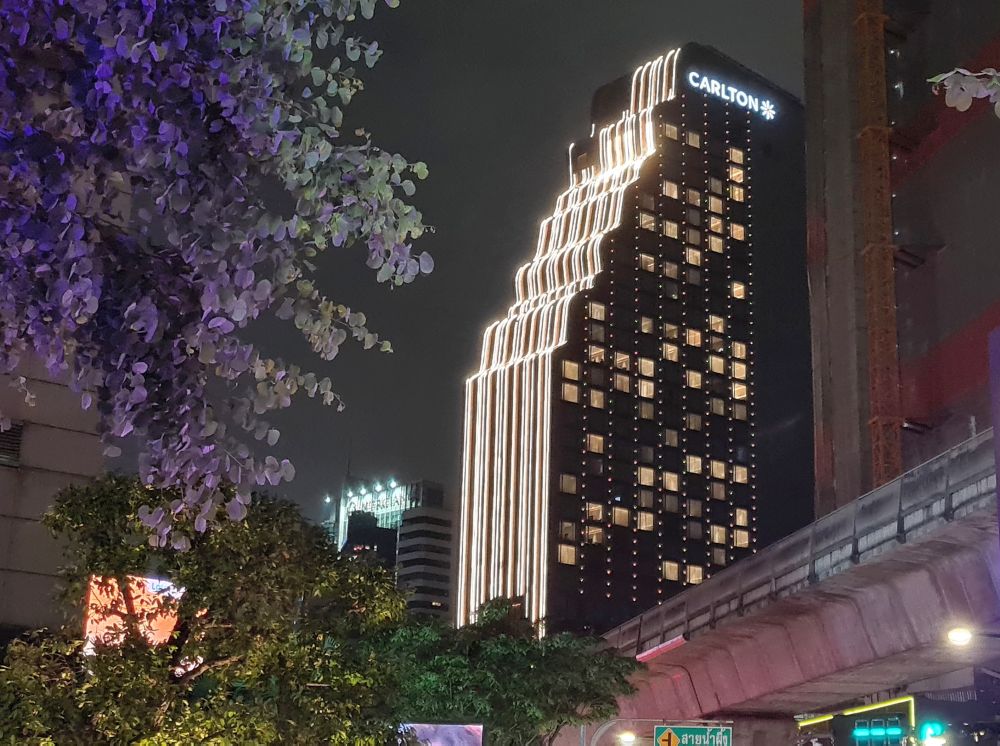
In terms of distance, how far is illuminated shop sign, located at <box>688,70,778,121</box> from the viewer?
507 feet

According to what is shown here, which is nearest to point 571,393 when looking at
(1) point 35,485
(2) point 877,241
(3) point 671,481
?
(3) point 671,481

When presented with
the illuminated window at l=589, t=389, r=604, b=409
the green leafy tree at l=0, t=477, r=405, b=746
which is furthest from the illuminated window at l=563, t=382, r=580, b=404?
the green leafy tree at l=0, t=477, r=405, b=746

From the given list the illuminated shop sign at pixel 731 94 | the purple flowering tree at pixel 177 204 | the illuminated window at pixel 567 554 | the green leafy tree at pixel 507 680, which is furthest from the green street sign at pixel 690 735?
the illuminated shop sign at pixel 731 94

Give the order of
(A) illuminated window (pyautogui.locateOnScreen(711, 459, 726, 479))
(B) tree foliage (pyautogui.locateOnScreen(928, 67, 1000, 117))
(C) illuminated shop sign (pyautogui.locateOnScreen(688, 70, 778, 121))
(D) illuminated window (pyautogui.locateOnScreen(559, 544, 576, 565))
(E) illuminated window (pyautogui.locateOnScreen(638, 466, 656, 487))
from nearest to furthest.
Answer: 1. (B) tree foliage (pyautogui.locateOnScreen(928, 67, 1000, 117))
2. (D) illuminated window (pyautogui.locateOnScreen(559, 544, 576, 565))
3. (E) illuminated window (pyautogui.locateOnScreen(638, 466, 656, 487))
4. (A) illuminated window (pyautogui.locateOnScreen(711, 459, 726, 479))
5. (C) illuminated shop sign (pyautogui.locateOnScreen(688, 70, 778, 121))

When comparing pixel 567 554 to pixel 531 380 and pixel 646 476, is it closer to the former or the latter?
pixel 646 476

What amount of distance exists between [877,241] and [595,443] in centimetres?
6721

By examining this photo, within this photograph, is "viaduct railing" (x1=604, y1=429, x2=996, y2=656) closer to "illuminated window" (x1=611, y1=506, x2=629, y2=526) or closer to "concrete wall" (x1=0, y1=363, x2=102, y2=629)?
"concrete wall" (x1=0, y1=363, x2=102, y2=629)

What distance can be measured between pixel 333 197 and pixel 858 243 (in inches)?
2706

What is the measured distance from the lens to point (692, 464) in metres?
143

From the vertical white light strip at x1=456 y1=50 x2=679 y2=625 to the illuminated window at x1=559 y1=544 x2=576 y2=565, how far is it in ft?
6.42

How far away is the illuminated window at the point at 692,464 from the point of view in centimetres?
14238

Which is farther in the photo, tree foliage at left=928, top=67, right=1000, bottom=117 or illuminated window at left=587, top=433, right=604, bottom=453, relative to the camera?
illuminated window at left=587, top=433, right=604, bottom=453

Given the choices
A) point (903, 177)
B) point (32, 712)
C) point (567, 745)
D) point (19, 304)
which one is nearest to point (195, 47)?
point (19, 304)

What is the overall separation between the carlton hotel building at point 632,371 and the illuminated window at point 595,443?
0.36 metres
